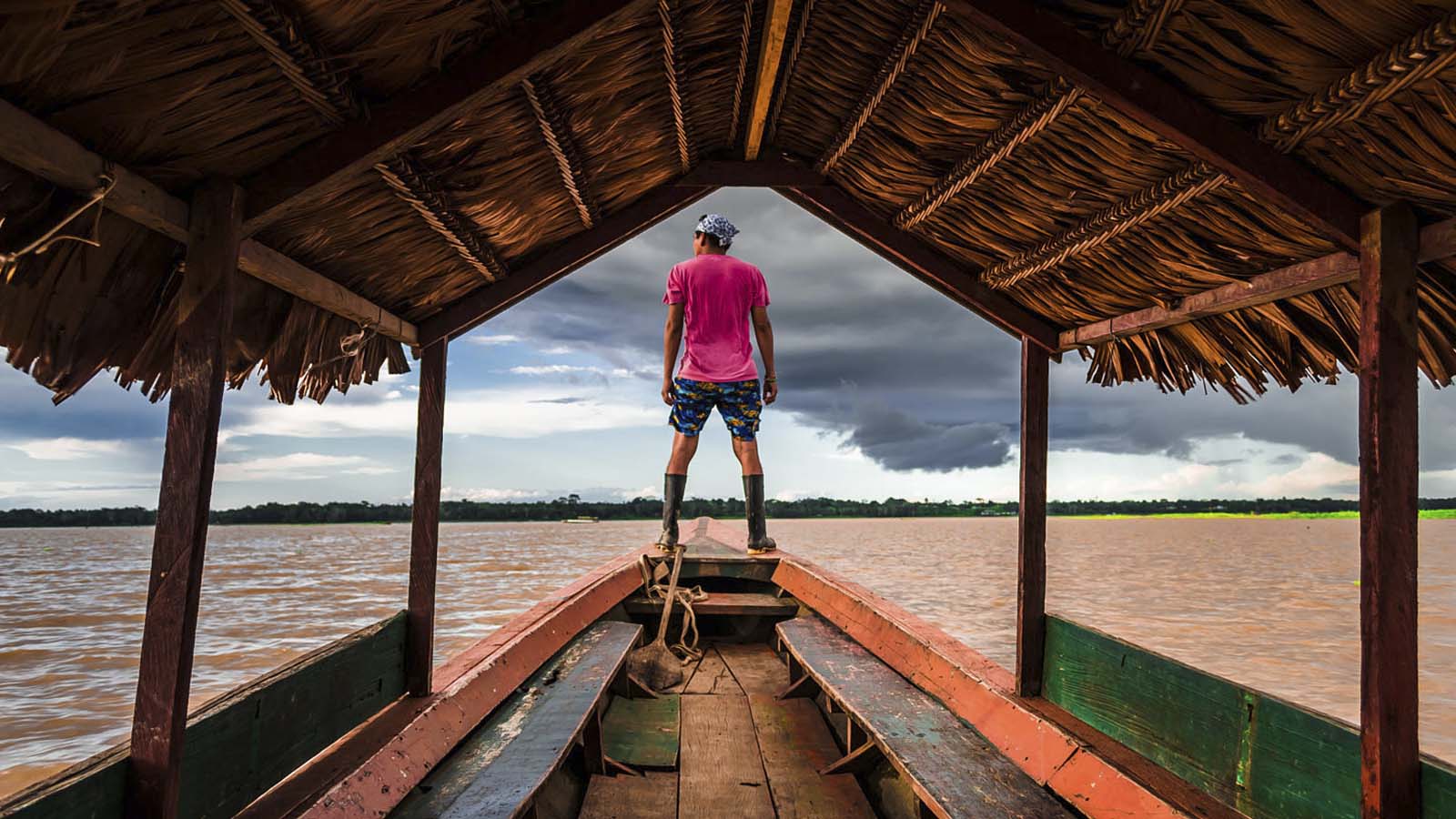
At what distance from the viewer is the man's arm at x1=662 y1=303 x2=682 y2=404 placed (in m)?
3.83

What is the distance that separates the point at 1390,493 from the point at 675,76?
1636 millimetres

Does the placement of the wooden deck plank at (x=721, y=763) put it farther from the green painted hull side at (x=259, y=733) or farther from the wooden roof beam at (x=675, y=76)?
the wooden roof beam at (x=675, y=76)

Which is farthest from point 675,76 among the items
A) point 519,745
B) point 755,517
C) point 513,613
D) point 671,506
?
point 513,613

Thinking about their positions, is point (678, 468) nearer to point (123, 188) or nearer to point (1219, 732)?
point (1219, 732)

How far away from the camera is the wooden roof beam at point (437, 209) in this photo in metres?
1.81

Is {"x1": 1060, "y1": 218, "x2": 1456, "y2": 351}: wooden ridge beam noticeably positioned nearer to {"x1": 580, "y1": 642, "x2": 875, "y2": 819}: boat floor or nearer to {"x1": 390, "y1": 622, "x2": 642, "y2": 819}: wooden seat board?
{"x1": 580, "y1": 642, "x2": 875, "y2": 819}: boat floor

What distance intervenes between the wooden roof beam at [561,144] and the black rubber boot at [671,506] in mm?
1561

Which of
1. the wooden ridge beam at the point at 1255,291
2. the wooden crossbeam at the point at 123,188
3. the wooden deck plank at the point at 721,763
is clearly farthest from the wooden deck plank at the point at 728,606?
the wooden crossbeam at the point at 123,188

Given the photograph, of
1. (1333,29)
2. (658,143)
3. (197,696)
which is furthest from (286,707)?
(197,696)

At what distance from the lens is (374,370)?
103 inches

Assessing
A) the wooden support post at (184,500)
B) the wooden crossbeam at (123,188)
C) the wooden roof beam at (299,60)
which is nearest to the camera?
the wooden crossbeam at (123,188)

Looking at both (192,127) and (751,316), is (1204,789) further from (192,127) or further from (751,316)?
(751,316)

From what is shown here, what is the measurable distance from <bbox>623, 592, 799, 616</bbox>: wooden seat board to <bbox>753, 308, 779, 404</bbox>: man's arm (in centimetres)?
100

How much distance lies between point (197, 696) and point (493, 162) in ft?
17.4
